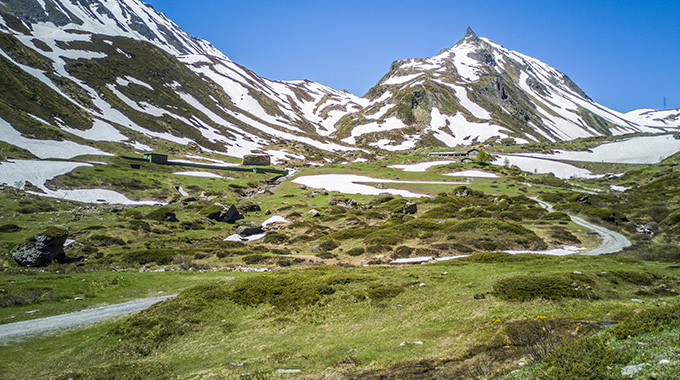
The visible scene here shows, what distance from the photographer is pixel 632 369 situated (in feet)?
21.4

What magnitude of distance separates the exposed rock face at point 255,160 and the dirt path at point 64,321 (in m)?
113

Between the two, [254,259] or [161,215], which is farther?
[161,215]

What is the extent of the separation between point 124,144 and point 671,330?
435 ft

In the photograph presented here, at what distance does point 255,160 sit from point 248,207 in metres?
70.4

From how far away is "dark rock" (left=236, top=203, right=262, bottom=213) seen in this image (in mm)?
63691

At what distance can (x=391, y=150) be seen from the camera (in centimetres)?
19450

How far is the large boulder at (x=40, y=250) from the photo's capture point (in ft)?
90.6

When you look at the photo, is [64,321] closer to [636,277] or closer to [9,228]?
[9,228]

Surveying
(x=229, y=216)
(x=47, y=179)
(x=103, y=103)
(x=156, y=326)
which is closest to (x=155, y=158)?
(x=47, y=179)

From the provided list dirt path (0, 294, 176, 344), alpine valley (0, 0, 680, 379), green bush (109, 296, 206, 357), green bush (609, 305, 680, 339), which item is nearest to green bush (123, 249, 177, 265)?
alpine valley (0, 0, 680, 379)

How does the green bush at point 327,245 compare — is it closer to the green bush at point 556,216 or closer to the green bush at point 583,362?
the green bush at point 556,216

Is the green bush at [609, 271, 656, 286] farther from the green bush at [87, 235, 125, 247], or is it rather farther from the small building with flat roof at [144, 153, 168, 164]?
the small building with flat roof at [144, 153, 168, 164]

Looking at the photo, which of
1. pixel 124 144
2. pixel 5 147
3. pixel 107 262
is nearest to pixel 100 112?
pixel 124 144

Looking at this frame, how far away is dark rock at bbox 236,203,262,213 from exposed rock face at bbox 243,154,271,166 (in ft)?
218
